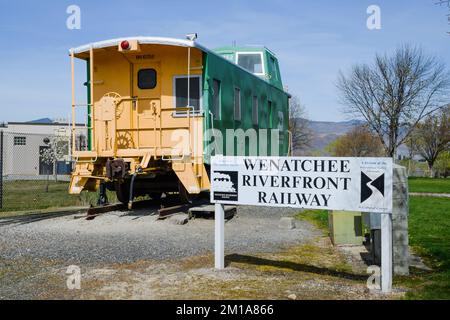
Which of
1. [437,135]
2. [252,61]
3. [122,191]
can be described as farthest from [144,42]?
[437,135]

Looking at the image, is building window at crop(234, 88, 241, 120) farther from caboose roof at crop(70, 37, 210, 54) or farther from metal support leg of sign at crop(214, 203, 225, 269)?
metal support leg of sign at crop(214, 203, 225, 269)

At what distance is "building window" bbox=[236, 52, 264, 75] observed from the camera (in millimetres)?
15547

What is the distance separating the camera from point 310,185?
5.59 metres

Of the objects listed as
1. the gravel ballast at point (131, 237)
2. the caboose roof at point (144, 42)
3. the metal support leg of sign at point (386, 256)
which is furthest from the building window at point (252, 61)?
the metal support leg of sign at point (386, 256)

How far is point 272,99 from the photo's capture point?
598 inches

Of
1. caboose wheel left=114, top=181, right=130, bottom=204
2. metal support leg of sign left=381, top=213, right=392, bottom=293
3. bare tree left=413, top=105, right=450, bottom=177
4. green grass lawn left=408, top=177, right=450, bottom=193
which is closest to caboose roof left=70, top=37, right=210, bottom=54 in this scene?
caboose wheel left=114, top=181, right=130, bottom=204

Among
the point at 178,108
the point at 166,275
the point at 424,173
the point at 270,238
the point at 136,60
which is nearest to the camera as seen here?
the point at 166,275

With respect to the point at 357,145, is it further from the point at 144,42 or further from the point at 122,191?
the point at 144,42

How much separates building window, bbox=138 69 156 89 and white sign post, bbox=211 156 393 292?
5.27 m

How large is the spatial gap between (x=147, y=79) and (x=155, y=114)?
1.12m

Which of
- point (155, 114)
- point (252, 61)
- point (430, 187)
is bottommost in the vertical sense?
point (430, 187)
